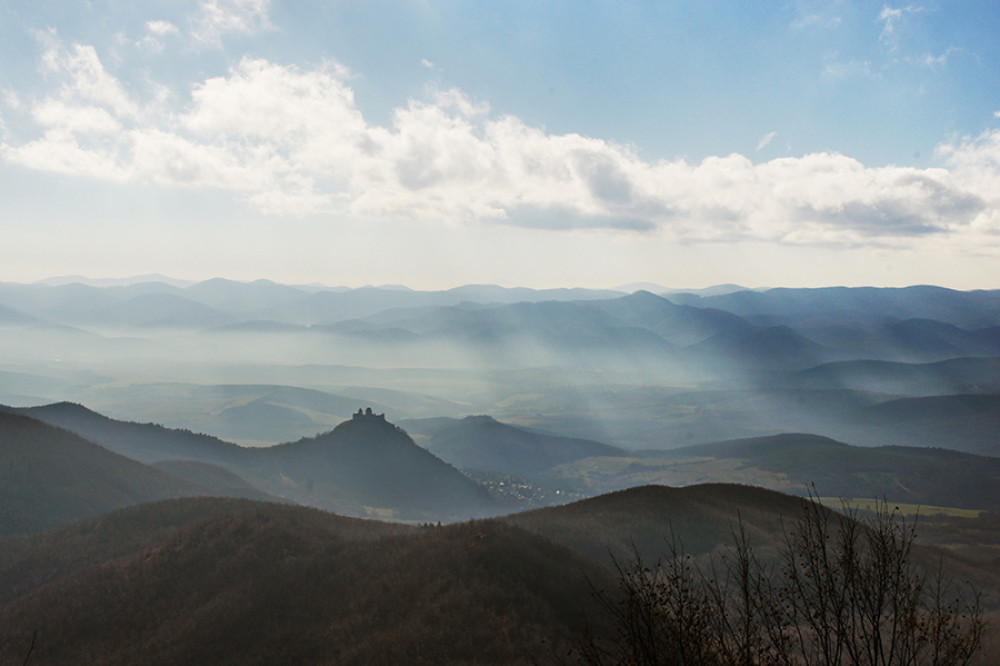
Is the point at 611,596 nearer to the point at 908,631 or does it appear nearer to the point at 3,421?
the point at 908,631

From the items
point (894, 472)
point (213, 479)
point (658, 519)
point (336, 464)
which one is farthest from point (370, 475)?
point (894, 472)

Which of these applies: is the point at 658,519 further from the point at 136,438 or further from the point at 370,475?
the point at 136,438

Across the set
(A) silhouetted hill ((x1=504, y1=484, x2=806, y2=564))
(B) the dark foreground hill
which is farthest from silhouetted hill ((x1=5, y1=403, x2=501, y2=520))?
(B) the dark foreground hill

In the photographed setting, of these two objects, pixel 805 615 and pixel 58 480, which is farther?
pixel 58 480

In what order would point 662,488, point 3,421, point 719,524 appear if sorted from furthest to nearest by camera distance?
1. point 3,421
2. point 662,488
3. point 719,524

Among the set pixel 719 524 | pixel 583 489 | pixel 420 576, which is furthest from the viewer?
pixel 583 489

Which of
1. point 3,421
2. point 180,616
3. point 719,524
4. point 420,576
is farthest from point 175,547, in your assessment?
point 3,421
